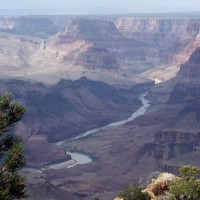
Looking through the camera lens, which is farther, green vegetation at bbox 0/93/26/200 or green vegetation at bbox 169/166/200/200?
green vegetation at bbox 169/166/200/200

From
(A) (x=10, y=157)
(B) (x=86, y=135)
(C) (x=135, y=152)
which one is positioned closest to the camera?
(A) (x=10, y=157)

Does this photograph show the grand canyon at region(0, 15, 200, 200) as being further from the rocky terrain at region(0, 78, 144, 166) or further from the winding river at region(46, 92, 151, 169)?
the winding river at region(46, 92, 151, 169)

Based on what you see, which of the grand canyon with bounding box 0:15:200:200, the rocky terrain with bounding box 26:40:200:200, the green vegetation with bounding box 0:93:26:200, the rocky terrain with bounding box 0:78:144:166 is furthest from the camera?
the rocky terrain with bounding box 0:78:144:166

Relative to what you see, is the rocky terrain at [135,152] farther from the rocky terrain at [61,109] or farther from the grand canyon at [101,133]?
the rocky terrain at [61,109]

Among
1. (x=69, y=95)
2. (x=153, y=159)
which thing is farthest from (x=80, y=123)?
(x=153, y=159)

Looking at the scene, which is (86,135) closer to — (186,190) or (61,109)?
(61,109)

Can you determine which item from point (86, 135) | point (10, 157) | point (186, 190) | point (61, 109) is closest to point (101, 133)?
point (86, 135)

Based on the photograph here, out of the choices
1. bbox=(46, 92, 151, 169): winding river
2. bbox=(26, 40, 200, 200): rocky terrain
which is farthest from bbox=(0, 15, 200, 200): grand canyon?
bbox=(46, 92, 151, 169): winding river

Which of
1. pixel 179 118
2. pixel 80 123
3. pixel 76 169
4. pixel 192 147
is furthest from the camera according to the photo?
pixel 80 123

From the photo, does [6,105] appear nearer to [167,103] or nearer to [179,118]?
[179,118]
